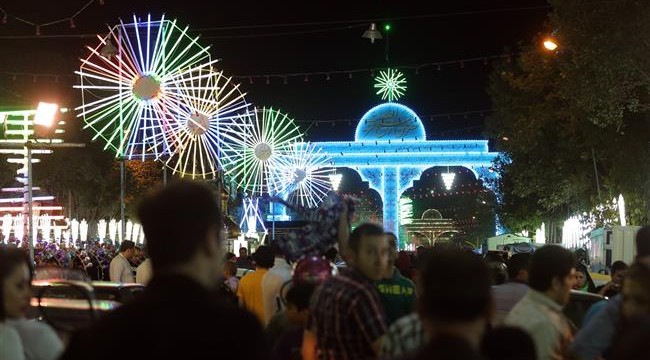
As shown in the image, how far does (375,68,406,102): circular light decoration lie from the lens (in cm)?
6206

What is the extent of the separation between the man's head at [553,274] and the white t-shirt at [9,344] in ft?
9.11

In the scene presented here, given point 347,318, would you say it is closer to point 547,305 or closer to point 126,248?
point 547,305

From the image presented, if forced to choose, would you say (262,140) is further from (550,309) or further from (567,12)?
(550,309)

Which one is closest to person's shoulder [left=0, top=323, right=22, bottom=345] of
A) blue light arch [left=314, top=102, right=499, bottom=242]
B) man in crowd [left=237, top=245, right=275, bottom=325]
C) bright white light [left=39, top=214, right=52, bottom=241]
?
man in crowd [left=237, top=245, right=275, bottom=325]

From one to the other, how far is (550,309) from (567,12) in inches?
797

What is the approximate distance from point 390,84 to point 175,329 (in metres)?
59.8

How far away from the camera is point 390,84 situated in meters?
62.0

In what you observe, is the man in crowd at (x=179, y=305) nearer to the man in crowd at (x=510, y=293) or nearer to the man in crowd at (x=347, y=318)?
the man in crowd at (x=347, y=318)

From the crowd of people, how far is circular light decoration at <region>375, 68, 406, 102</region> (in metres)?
54.9

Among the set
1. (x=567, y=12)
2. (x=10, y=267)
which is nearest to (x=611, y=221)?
(x=567, y=12)

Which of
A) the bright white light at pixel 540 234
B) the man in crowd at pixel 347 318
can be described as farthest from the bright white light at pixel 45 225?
the man in crowd at pixel 347 318

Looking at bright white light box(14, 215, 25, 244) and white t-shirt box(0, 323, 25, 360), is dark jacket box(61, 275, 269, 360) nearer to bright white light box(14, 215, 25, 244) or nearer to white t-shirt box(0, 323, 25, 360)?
white t-shirt box(0, 323, 25, 360)

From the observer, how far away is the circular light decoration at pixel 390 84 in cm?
6206

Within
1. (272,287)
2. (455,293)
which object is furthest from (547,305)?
(272,287)
